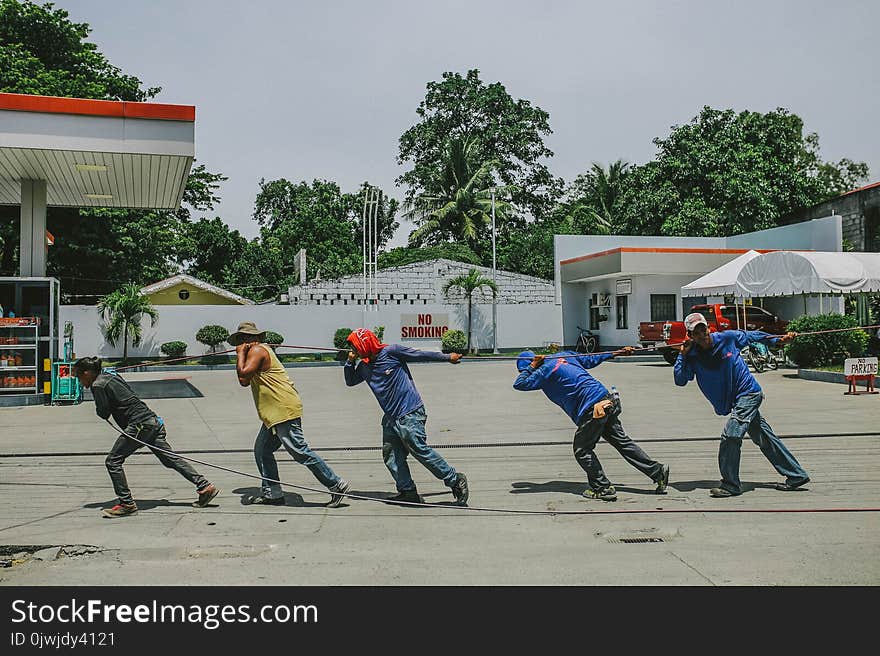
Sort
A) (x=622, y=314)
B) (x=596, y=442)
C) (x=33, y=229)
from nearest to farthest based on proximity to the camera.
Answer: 1. (x=596, y=442)
2. (x=33, y=229)
3. (x=622, y=314)

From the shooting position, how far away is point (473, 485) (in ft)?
25.6

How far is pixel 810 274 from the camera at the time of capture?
67.5 feet

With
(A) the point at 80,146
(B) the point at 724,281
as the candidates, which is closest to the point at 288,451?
(A) the point at 80,146

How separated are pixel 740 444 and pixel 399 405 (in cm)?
293

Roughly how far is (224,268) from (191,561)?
47.6m

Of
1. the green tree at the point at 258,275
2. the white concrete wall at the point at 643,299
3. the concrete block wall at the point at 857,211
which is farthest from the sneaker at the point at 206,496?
the green tree at the point at 258,275

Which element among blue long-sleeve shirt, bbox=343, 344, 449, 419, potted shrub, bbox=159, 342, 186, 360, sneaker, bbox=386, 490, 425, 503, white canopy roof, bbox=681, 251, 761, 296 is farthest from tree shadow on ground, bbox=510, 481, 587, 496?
potted shrub, bbox=159, 342, 186, 360

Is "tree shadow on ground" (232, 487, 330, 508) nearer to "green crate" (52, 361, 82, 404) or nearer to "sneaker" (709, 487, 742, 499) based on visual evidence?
"sneaker" (709, 487, 742, 499)

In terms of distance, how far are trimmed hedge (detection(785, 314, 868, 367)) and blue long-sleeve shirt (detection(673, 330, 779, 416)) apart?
14.0 metres

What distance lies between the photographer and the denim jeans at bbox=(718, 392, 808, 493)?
22.9 feet

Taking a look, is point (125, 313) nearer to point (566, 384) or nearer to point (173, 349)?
point (173, 349)
